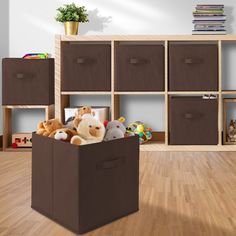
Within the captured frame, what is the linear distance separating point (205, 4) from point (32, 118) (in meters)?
1.63

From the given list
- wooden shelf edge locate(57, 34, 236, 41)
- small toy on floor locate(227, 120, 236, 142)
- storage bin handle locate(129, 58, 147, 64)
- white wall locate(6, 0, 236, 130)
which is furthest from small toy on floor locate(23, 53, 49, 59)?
small toy on floor locate(227, 120, 236, 142)

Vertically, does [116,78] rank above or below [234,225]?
above

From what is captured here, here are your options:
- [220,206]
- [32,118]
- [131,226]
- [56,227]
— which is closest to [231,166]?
[220,206]

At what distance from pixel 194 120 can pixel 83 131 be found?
1512 mm

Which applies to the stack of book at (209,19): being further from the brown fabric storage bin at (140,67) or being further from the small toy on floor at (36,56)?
the small toy on floor at (36,56)

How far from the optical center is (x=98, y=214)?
51.2 inches

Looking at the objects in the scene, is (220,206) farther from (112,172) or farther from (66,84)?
(66,84)

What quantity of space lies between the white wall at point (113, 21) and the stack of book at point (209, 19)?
19cm

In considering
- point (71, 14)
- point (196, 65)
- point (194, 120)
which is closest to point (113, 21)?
point (71, 14)

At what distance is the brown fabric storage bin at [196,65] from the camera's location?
2.77m

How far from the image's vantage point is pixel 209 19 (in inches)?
114

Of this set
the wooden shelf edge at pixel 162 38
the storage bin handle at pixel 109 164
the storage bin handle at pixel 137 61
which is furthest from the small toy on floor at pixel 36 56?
the storage bin handle at pixel 109 164

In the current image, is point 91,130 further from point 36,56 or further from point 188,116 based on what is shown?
point 36,56

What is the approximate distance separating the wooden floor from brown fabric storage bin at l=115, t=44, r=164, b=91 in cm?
60
